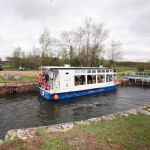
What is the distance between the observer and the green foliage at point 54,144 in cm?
574

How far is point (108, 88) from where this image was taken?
82.2ft

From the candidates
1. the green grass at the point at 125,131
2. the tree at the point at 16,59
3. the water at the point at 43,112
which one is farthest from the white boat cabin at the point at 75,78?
the tree at the point at 16,59

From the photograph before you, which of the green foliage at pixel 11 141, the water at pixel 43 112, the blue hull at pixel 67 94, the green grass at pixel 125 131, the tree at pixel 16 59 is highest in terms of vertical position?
the tree at pixel 16 59

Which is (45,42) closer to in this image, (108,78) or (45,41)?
(45,41)

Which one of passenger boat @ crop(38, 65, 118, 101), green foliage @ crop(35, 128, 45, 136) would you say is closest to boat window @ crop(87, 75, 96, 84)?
passenger boat @ crop(38, 65, 118, 101)

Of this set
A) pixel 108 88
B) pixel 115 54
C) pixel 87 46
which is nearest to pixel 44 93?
pixel 108 88

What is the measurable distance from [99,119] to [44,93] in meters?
10.9

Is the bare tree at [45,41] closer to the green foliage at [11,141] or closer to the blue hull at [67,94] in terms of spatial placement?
the blue hull at [67,94]

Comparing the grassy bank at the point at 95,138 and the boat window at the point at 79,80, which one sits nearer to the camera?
the grassy bank at the point at 95,138

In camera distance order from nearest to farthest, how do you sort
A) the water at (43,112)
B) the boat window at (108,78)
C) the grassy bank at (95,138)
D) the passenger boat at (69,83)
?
the grassy bank at (95,138) → the water at (43,112) → the passenger boat at (69,83) → the boat window at (108,78)

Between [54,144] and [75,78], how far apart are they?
1473cm

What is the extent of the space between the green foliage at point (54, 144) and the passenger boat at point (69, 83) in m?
11.7

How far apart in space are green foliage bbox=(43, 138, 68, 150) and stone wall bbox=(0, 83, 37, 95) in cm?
1678

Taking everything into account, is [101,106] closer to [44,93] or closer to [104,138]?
[44,93]
